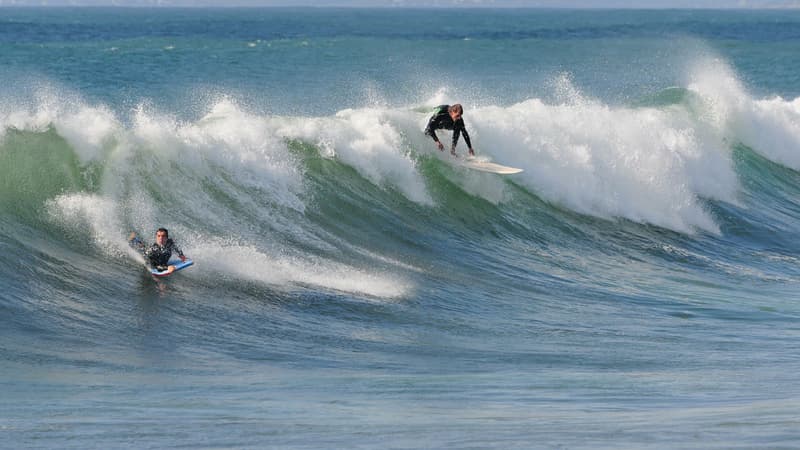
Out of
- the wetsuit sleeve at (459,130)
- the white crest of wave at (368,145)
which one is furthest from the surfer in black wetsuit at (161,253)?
the wetsuit sleeve at (459,130)

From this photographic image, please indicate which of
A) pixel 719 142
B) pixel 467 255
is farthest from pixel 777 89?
pixel 467 255

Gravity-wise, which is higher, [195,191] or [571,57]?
[571,57]

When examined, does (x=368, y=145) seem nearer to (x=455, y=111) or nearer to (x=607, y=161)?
(x=455, y=111)

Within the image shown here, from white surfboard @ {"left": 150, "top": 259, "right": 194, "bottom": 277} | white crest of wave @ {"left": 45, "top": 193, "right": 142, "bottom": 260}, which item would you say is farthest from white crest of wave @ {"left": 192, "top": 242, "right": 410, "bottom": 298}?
white crest of wave @ {"left": 45, "top": 193, "right": 142, "bottom": 260}

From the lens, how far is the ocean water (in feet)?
26.7

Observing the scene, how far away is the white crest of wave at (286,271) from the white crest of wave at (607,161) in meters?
6.47

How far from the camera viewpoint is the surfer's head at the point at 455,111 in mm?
16875

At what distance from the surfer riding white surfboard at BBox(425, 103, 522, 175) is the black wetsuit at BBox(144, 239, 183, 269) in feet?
19.3

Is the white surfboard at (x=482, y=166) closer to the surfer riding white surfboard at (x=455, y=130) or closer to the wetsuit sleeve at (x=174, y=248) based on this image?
the surfer riding white surfboard at (x=455, y=130)

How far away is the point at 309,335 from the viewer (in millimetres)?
11086

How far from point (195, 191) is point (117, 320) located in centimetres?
421

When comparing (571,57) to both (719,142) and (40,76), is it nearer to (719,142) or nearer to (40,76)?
(40,76)

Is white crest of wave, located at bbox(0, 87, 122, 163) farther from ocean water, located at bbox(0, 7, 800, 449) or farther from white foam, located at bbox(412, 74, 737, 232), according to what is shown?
white foam, located at bbox(412, 74, 737, 232)

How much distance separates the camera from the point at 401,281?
1358 cm
